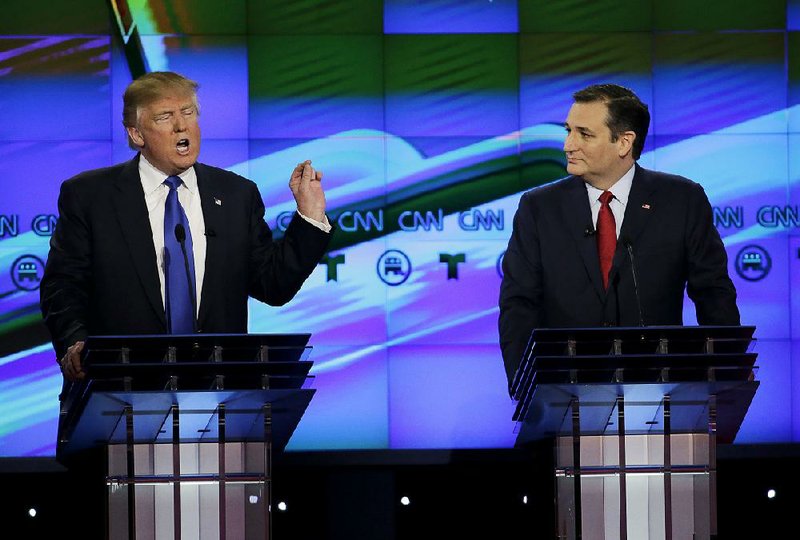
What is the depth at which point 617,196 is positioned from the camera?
458 centimetres

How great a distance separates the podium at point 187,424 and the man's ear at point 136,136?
918 mm

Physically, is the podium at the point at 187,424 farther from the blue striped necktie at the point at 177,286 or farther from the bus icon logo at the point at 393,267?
the bus icon logo at the point at 393,267

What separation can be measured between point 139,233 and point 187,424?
0.81 metres

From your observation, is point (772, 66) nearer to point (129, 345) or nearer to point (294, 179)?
point (294, 179)

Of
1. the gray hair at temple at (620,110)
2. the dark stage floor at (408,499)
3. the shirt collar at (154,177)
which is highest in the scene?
the gray hair at temple at (620,110)

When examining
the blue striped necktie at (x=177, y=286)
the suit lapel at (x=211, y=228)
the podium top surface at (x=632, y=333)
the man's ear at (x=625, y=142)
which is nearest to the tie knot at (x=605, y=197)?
the man's ear at (x=625, y=142)

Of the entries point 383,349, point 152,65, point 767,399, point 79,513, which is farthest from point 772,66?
point 79,513

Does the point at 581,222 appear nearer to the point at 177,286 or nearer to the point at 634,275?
the point at 634,275

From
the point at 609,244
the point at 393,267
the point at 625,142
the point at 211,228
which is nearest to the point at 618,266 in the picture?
the point at 609,244

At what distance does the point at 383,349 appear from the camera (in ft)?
23.8

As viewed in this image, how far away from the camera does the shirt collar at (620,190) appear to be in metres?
4.58

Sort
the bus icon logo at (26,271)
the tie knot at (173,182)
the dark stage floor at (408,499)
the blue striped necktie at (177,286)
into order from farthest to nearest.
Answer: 1. the bus icon logo at (26,271)
2. the dark stage floor at (408,499)
3. the tie knot at (173,182)
4. the blue striped necktie at (177,286)

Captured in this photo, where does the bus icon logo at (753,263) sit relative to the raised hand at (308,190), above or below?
below

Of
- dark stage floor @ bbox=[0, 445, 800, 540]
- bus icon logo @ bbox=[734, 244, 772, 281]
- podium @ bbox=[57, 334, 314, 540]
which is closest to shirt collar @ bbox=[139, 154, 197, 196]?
podium @ bbox=[57, 334, 314, 540]
